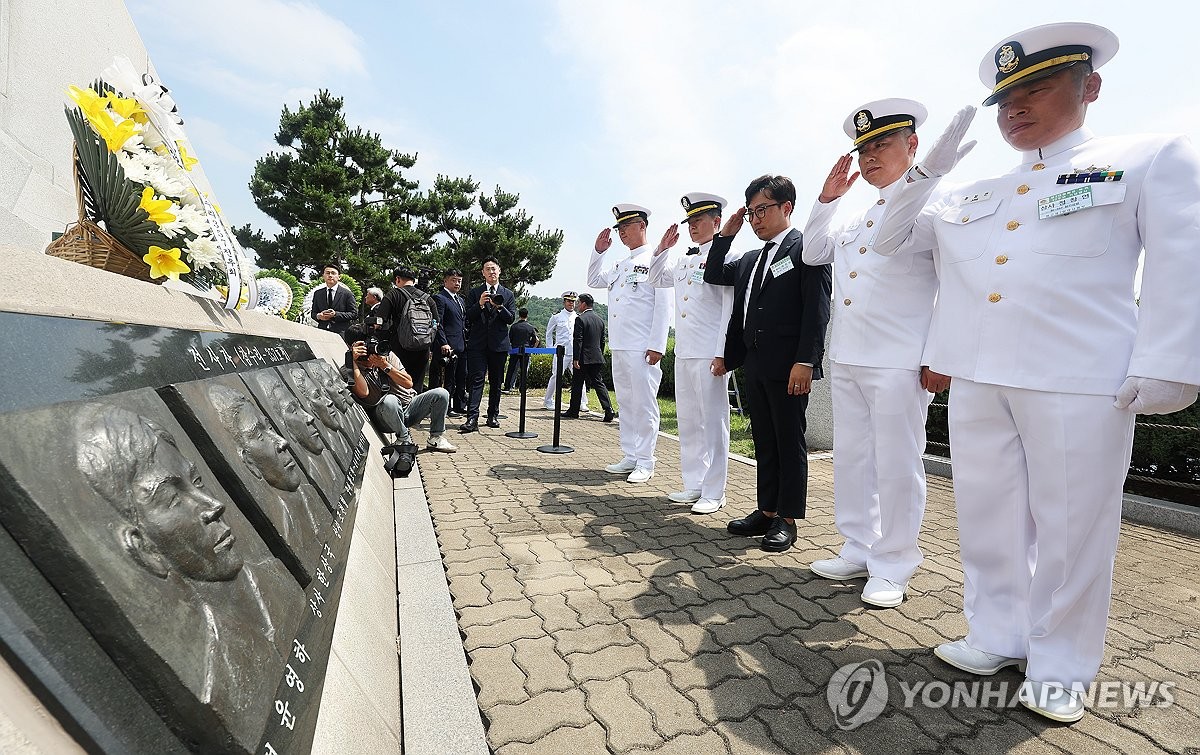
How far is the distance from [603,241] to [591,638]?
13.4 feet

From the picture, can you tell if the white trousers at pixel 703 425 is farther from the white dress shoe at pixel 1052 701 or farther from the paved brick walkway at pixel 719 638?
the white dress shoe at pixel 1052 701

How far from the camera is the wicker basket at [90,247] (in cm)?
186

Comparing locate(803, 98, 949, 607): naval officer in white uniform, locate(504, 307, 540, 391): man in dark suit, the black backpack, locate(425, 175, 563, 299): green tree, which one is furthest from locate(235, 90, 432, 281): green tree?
locate(803, 98, 949, 607): naval officer in white uniform

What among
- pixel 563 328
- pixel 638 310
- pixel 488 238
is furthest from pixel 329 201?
pixel 638 310

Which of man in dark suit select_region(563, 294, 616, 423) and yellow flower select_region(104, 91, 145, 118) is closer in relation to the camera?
yellow flower select_region(104, 91, 145, 118)

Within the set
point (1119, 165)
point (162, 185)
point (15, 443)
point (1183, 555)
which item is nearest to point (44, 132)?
point (162, 185)

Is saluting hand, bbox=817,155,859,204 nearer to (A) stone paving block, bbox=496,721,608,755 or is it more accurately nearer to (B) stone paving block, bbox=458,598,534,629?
(B) stone paving block, bbox=458,598,534,629

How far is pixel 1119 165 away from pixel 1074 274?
35 cm

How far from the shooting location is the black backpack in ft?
20.8

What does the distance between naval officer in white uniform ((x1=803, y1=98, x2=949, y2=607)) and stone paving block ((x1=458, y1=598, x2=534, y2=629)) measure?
1522 mm

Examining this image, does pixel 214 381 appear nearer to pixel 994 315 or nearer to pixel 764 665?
pixel 764 665

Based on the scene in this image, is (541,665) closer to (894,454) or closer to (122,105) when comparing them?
(894,454)

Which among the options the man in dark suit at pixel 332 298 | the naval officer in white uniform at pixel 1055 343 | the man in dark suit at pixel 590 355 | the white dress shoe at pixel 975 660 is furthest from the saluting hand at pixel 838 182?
the man in dark suit at pixel 332 298

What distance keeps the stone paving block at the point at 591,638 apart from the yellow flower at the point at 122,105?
8.05 ft
